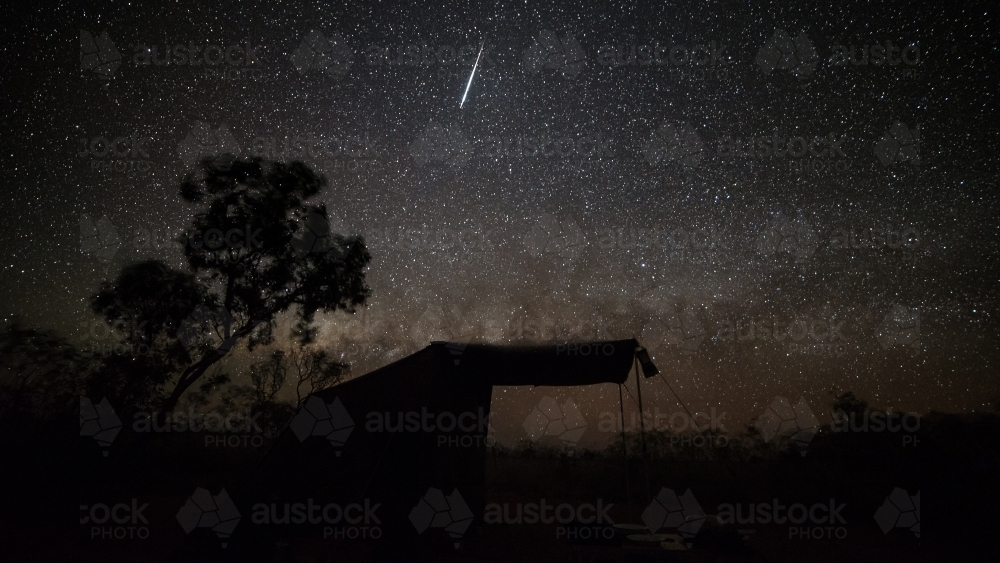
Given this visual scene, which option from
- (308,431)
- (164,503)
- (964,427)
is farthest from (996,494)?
(164,503)

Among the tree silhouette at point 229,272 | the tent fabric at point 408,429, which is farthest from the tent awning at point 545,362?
the tree silhouette at point 229,272

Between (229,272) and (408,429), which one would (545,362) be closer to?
(408,429)

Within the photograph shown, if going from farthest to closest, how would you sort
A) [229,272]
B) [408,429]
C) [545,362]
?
[229,272] < [545,362] < [408,429]

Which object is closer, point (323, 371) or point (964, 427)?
point (964, 427)

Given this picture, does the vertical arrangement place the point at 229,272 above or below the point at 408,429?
above

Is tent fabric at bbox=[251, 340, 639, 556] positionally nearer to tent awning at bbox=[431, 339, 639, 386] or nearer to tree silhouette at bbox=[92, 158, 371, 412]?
tent awning at bbox=[431, 339, 639, 386]

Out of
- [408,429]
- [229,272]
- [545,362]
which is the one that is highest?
[229,272]

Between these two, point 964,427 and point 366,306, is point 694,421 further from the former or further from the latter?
point 964,427

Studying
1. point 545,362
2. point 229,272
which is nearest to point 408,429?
point 545,362

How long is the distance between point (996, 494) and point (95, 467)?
2017 cm

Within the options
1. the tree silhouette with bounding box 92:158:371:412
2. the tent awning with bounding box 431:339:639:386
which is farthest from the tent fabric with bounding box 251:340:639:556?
the tree silhouette with bounding box 92:158:371:412

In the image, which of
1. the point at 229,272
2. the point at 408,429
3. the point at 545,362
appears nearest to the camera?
the point at 408,429

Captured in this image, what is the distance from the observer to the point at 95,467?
11.2 meters

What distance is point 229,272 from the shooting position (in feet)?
38.7
